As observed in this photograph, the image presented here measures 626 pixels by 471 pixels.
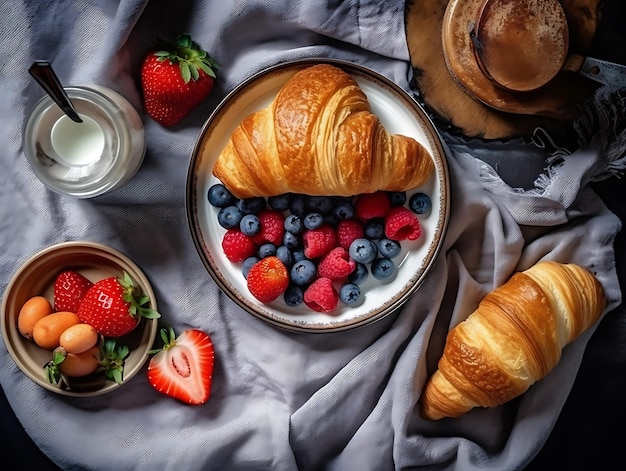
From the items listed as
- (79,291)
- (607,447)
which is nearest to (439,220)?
(607,447)

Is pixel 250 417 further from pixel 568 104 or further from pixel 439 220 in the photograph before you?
pixel 568 104


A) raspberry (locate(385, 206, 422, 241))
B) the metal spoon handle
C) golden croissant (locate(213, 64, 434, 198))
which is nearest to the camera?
the metal spoon handle

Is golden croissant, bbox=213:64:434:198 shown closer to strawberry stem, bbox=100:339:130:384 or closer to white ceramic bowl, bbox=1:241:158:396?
white ceramic bowl, bbox=1:241:158:396

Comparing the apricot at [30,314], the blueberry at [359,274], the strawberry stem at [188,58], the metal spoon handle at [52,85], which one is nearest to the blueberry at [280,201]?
the blueberry at [359,274]

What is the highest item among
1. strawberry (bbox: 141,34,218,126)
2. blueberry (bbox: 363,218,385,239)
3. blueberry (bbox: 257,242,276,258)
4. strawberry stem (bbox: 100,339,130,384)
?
strawberry (bbox: 141,34,218,126)

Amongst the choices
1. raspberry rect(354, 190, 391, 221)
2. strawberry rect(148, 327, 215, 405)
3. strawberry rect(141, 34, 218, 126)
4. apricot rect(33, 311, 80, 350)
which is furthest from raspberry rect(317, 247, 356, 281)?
apricot rect(33, 311, 80, 350)

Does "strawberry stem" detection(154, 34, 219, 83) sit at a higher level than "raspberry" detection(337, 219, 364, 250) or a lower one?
higher

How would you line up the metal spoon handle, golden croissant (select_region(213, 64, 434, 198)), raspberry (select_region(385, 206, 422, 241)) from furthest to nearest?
raspberry (select_region(385, 206, 422, 241)), golden croissant (select_region(213, 64, 434, 198)), the metal spoon handle

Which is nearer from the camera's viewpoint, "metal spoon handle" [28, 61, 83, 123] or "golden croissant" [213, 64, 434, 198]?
"metal spoon handle" [28, 61, 83, 123]

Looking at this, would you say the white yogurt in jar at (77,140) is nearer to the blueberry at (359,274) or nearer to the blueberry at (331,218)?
the blueberry at (331,218)

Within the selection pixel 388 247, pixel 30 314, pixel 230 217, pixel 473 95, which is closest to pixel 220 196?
pixel 230 217
